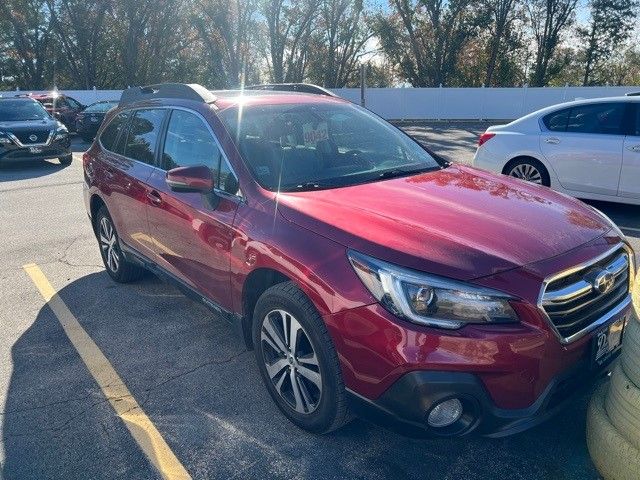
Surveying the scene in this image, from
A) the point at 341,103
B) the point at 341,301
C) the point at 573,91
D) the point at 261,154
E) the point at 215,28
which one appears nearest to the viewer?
the point at 341,301

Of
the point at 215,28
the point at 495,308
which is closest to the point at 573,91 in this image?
the point at 215,28

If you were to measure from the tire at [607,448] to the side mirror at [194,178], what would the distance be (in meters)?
2.25

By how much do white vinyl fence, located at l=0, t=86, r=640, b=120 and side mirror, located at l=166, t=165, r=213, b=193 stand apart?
75.0 feet

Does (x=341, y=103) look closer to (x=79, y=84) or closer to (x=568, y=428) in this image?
(x=568, y=428)

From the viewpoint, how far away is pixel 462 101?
24.8 metres

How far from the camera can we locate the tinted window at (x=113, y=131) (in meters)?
4.67

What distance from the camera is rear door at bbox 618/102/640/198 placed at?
612 cm

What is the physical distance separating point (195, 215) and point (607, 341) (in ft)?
7.73

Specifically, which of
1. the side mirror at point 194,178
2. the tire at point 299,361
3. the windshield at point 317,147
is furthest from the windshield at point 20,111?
the tire at point 299,361

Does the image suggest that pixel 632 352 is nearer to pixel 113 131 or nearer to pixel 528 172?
pixel 113 131

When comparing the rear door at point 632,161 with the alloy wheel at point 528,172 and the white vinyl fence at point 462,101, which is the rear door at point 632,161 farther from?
the white vinyl fence at point 462,101

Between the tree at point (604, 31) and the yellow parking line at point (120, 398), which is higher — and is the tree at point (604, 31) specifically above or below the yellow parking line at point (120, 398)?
above

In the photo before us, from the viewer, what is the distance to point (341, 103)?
4.10 meters

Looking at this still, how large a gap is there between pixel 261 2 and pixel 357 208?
3086 centimetres
